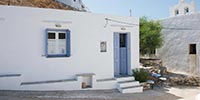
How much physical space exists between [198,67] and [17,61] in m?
→ 14.7

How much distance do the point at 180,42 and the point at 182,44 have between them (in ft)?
0.89

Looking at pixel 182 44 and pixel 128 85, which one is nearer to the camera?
pixel 128 85

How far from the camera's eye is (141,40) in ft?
67.1

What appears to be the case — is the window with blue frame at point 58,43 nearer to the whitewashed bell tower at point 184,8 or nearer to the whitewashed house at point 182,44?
the whitewashed house at point 182,44

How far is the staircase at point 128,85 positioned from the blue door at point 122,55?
1.00m

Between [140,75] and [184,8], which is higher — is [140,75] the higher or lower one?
the lower one

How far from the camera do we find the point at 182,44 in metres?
20.8

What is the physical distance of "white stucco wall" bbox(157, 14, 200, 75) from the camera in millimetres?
19984

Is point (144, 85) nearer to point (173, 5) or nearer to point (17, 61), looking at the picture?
point (17, 61)

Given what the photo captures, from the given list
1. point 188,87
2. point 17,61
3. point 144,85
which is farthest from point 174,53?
point 17,61

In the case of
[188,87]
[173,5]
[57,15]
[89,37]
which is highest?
[173,5]

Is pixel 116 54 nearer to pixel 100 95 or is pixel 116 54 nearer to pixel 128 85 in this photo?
pixel 128 85

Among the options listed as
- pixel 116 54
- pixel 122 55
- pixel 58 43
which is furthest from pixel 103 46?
pixel 58 43

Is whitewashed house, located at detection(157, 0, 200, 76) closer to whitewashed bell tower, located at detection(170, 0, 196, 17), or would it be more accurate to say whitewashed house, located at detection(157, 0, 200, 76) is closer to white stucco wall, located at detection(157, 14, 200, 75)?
white stucco wall, located at detection(157, 14, 200, 75)
